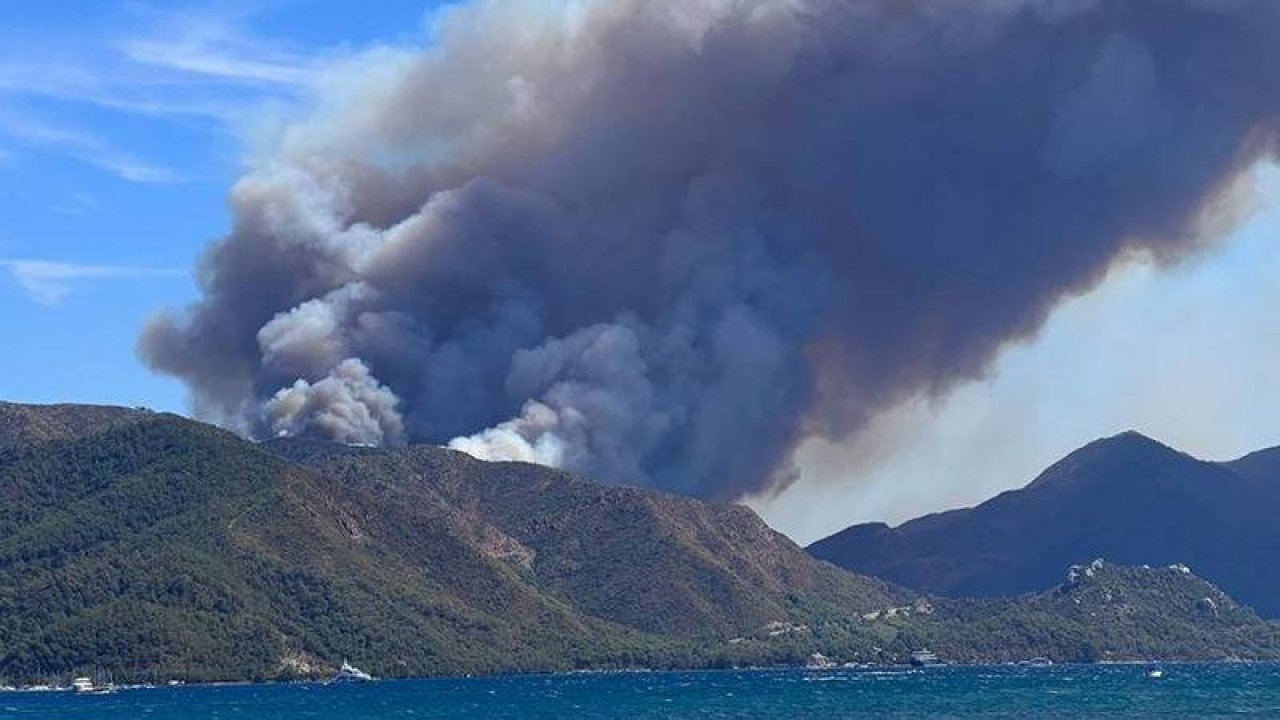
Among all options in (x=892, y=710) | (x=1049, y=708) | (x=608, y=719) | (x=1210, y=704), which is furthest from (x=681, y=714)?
(x=1210, y=704)

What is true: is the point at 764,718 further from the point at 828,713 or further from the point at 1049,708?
the point at 1049,708

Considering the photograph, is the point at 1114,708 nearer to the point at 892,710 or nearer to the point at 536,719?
the point at 892,710

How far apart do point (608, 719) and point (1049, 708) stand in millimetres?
39465

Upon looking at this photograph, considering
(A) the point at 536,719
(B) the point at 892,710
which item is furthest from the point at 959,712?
(A) the point at 536,719

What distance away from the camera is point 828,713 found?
191125mm

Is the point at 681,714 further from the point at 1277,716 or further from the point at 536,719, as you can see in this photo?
the point at 1277,716

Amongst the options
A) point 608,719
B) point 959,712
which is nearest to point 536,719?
point 608,719

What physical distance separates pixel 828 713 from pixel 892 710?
7.86m

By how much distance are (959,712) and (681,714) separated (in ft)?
80.5

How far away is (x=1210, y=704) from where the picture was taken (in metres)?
198

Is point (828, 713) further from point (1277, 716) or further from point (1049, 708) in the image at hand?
point (1277, 716)

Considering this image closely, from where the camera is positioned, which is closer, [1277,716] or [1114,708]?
[1277,716]

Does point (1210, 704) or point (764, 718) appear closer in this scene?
point (764, 718)

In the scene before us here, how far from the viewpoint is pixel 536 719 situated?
19762cm
